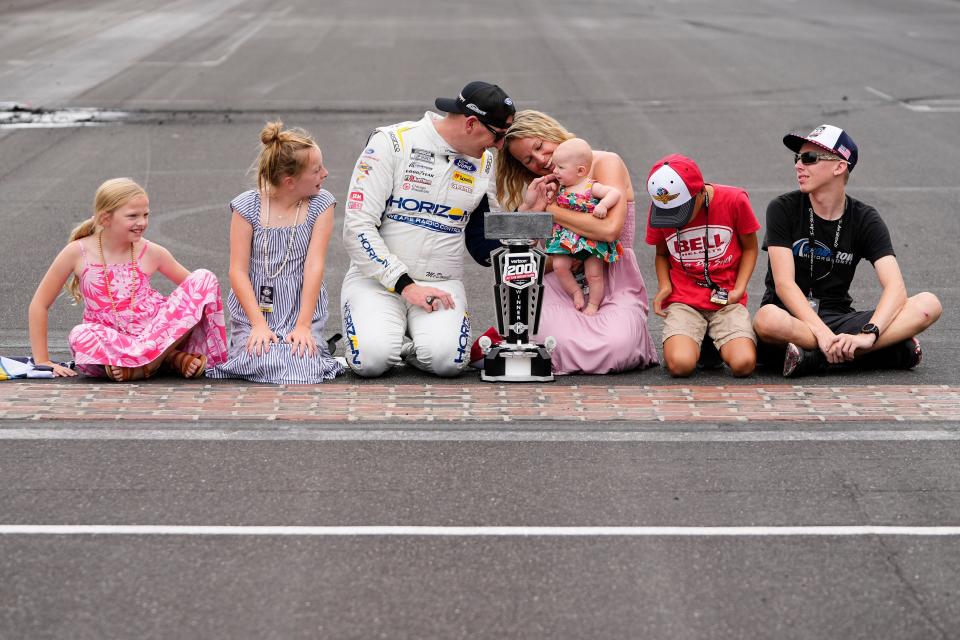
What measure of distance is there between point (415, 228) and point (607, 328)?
3.81ft

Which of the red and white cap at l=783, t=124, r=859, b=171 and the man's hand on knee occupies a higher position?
the red and white cap at l=783, t=124, r=859, b=171

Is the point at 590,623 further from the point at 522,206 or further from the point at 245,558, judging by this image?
the point at 522,206

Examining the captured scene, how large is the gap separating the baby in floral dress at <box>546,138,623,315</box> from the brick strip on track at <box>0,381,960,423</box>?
76 cm

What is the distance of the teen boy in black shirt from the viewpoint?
272 inches

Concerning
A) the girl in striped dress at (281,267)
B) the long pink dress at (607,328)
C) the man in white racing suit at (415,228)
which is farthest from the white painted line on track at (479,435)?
the long pink dress at (607,328)

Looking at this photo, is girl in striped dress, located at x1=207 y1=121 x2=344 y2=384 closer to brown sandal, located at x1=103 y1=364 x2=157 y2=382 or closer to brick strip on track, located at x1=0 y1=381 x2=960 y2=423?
brick strip on track, located at x1=0 y1=381 x2=960 y2=423

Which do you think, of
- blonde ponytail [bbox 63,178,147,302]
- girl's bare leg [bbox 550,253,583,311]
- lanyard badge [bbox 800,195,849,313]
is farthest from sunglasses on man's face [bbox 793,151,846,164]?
blonde ponytail [bbox 63,178,147,302]

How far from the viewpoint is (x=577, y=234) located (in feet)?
23.6

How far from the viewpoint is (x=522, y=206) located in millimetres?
7250

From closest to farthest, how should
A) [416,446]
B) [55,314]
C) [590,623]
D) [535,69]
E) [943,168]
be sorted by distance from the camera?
[590,623] < [416,446] < [55,314] < [943,168] < [535,69]

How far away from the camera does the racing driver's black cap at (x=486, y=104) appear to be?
684 centimetres

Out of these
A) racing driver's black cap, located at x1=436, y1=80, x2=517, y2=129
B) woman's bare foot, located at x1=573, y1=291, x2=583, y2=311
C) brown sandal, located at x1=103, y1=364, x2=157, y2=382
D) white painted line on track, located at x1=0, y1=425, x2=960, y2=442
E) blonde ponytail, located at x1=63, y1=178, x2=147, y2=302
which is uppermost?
racing driver's black cap, located at x1=436, y1=80, x2=517, y2=129

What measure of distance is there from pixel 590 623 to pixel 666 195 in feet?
10.3

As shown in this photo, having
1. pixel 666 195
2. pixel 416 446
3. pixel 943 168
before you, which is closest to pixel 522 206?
pixel 666 195
